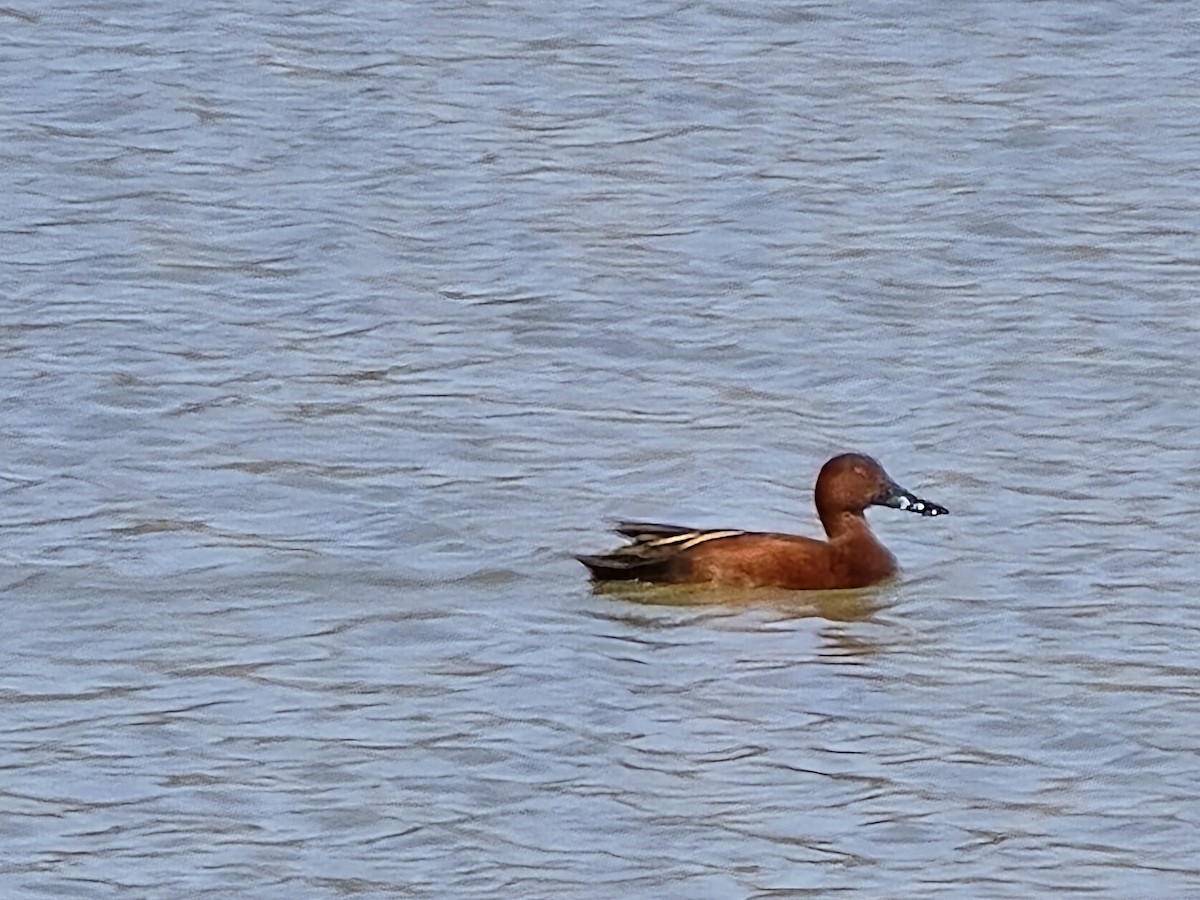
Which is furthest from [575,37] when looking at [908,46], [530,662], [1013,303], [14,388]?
[530,662]

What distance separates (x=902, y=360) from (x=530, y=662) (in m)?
3.68

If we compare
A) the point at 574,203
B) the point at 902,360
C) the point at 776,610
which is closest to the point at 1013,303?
the point at 902,360

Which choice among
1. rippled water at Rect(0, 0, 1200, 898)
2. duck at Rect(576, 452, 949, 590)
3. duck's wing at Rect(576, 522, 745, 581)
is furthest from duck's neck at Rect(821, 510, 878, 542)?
duck's wing at Rect(576, 522, 745, 581)

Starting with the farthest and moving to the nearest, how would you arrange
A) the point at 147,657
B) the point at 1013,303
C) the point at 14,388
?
the point at 1013,303, the point at 14,388, the point at 147,657

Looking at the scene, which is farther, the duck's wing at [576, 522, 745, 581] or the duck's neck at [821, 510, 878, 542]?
the duck's neck at [821, 510, 878, 542]

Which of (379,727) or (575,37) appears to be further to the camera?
(575,37)

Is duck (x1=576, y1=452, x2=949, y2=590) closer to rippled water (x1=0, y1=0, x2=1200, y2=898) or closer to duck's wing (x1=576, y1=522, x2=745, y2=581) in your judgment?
duck's wing (x1=576, y1=522, x2=745, y2=581)

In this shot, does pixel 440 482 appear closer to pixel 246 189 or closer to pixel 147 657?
pixel 147 657

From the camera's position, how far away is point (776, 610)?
1063 cm

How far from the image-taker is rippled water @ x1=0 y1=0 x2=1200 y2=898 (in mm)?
8445

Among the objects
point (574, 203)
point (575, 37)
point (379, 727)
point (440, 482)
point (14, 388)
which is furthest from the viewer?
point (575, 37)

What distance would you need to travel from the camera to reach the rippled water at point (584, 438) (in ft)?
27.7

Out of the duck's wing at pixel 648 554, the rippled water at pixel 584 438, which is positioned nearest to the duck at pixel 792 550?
the duck's wing at pixel 648 554

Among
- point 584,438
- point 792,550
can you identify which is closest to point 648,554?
point 792,550
